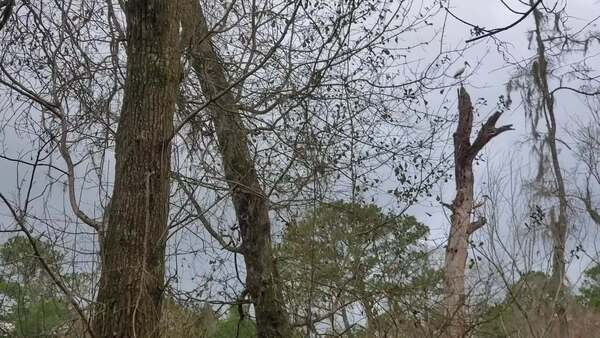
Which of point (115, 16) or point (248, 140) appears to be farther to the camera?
point (248, 140)

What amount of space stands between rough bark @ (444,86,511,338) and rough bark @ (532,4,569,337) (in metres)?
0.88

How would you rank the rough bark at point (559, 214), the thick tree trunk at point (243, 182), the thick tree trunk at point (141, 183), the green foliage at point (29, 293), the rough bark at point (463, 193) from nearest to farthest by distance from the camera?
1. the thick tree trunk at point (141, 183)
2. the green foliage at point (29, 293)
3. the thick tree trunk at point (243, 182)
4. the rough bark at point (559, 214)
5. the rough bark at point (463, 193)

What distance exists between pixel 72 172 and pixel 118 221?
2.30 ft

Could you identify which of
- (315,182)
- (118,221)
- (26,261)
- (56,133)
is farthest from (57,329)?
(315,182)

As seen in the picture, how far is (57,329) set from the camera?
3811mm

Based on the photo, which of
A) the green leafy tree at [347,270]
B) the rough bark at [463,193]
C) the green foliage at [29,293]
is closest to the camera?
the green foliage at [29,293]

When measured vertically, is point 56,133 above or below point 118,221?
above

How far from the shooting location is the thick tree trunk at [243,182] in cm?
494

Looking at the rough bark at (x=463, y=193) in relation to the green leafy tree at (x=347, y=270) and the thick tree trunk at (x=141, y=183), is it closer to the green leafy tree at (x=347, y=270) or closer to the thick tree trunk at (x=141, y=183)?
the green leafy tree at (x=347, y=270)

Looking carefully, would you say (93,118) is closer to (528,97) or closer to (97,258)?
(97,258)

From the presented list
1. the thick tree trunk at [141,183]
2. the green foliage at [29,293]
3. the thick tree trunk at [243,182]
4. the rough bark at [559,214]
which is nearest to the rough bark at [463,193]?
the rough bark at [559,214]

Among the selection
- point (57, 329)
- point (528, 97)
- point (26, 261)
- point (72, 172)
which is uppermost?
point (528, 97)

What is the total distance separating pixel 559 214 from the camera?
403 inches

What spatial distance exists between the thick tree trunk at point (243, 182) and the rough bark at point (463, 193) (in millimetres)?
1670
